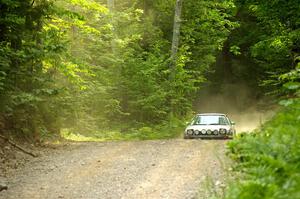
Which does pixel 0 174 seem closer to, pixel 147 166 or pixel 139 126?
pixel 147 166

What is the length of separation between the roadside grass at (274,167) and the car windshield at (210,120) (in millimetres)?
13956

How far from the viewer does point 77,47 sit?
960 inches

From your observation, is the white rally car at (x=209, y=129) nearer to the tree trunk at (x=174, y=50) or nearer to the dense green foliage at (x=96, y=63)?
the dense green foliage at (x=96, y=63)

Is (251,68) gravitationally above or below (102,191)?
above

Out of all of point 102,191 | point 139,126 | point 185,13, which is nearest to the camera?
point 102,191

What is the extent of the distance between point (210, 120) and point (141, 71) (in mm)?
7310

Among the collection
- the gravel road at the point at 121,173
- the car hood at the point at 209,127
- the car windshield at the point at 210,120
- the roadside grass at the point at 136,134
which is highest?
the car windshield at the point at 210,120

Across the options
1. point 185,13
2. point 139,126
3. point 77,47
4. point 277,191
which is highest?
point 185,13

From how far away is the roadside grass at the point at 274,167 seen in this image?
506cm

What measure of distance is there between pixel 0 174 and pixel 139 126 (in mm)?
16413

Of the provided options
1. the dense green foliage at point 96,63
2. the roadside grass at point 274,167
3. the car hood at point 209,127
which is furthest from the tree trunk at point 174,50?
the roadside grass at point 274,167

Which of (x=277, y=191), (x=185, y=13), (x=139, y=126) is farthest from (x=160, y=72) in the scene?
(x=277, y=191)

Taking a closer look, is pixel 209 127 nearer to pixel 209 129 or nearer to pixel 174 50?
pixel 209 129

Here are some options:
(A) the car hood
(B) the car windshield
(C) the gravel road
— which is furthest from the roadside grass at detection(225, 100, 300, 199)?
(B) the car windshield
